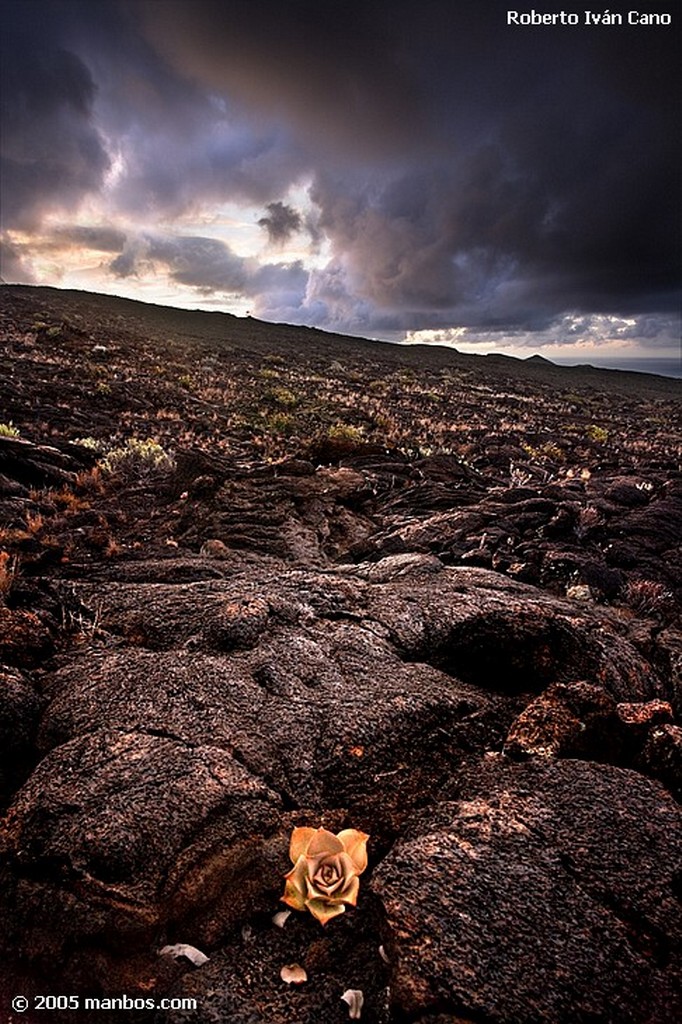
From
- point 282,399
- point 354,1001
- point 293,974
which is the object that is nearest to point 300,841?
point 293,974

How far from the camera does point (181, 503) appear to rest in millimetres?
8297

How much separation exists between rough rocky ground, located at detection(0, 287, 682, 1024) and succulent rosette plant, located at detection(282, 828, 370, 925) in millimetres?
153

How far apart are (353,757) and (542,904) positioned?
1246 millimetres

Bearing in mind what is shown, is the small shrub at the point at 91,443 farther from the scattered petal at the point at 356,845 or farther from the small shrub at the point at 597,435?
the small shrub at the point at 597,435

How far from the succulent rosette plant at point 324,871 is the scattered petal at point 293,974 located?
0.22 metres

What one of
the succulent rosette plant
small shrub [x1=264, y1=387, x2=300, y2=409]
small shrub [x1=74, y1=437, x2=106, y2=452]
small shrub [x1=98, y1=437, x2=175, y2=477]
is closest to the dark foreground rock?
the succulent rosette plant

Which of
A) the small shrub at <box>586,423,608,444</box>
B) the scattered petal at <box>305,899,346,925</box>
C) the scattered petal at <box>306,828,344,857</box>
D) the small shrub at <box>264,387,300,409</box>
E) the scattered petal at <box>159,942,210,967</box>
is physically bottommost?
the scattered petal at <box>159,942,210,967</box>

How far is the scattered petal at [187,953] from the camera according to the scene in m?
2.46

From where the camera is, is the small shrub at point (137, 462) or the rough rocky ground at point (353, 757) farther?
the small shrub at point (137, 462)

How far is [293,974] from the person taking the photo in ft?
7.76

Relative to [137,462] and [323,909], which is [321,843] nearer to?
[323,909]

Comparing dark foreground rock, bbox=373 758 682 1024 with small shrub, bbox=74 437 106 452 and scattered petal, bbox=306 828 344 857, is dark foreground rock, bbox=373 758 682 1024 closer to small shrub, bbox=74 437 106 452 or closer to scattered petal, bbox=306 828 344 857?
scattered petal, bbox=306 828 344 857

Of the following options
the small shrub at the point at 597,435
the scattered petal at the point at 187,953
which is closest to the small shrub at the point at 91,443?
the scattered petal at the point at 187,953

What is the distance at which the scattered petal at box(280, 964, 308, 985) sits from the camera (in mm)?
2348
